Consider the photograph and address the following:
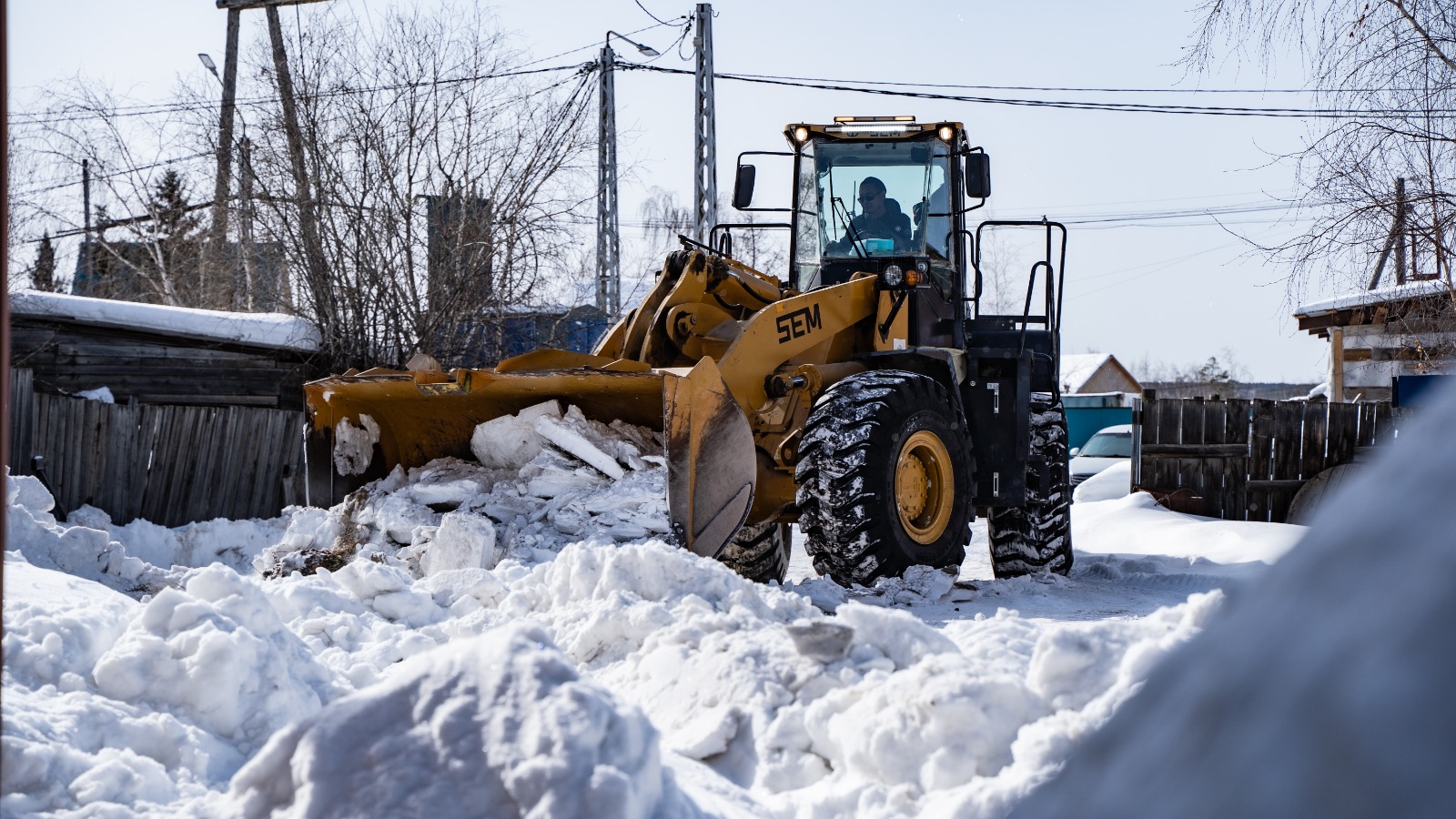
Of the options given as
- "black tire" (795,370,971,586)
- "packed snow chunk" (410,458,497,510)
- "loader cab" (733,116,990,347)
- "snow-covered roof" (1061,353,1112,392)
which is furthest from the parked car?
"snow-covered roof" (1061,353,1112,392)

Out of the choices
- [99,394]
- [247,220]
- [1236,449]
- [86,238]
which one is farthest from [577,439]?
[86,238]

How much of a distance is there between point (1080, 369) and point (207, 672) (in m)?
52.9

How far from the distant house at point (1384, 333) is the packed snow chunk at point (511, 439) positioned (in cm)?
729

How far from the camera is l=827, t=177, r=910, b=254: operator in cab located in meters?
8.68

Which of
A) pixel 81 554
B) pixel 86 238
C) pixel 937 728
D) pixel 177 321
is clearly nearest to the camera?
pixel 937 728

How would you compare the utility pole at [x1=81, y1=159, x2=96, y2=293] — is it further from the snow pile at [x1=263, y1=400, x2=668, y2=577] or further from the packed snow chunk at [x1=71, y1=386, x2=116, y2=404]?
the snow pile at [x1=263, y1=400, x2=668, y2=577]

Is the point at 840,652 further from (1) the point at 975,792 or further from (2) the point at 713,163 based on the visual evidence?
(2) the point at 713,163

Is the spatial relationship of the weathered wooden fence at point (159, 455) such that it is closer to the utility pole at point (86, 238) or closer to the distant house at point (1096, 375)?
the utility pole at point (86, 238)

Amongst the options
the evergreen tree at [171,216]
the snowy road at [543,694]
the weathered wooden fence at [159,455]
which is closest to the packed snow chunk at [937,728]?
the snowy road at [543,694]

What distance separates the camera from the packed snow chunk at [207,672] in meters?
3.17

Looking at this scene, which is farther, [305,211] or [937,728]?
[305,211]

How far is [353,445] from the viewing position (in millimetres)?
8078

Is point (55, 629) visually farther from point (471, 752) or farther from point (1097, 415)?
point (1097, 415)

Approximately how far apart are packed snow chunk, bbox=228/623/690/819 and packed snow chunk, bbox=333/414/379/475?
234 inches
